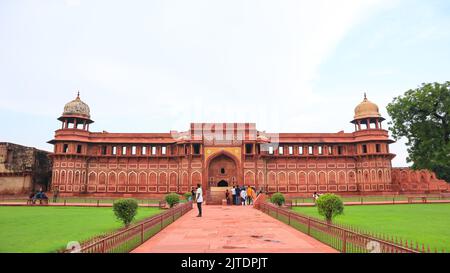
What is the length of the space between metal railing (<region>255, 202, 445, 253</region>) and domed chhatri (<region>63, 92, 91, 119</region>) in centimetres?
3118

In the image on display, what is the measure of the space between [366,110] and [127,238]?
35.4 m

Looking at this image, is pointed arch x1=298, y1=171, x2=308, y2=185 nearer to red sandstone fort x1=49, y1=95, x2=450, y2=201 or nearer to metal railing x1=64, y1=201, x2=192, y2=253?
red sandstone fort x1=49, y1=95, x2=450, y2=201

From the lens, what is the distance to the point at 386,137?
113 feet

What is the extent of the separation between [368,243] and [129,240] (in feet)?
15.4

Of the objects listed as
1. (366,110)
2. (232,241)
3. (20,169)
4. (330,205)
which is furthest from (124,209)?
(366,110)

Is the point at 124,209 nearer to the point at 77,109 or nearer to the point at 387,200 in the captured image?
the point at 387,200

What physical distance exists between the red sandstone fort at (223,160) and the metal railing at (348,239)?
22.9 m

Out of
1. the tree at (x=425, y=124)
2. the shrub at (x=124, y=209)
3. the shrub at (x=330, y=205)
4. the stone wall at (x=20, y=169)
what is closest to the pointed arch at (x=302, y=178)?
the tree at (x=425, y=124)

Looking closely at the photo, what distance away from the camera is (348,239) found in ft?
19.9

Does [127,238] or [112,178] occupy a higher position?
[112,178]

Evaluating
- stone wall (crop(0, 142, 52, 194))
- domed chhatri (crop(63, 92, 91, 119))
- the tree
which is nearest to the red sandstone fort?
domed chhatri (crop(63, 92, 91, 119))

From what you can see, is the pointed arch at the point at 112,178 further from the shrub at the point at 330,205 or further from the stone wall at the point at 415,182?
the stone wall at the point at 415,182

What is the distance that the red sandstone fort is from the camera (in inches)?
1305
